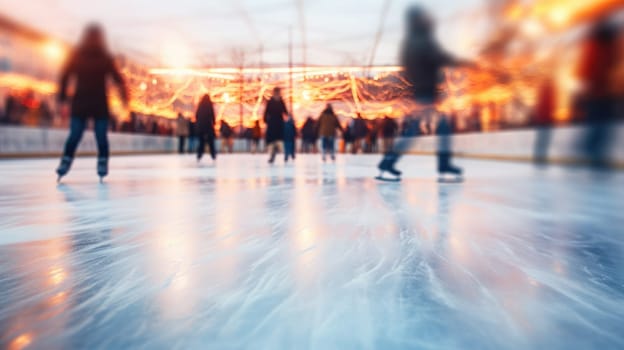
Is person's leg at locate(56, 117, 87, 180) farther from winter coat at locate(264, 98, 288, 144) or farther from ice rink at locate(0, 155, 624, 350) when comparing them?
winter coat at locate(264, 98, 288, 144)

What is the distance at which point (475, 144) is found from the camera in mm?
12156

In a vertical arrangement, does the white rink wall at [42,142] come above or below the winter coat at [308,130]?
below

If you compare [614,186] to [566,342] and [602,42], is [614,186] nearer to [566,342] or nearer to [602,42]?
[602,42]

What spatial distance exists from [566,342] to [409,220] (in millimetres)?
1442

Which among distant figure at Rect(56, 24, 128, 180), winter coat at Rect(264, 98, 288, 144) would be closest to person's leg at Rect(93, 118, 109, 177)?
distant figure at Rect(56, 24, 128, 180)

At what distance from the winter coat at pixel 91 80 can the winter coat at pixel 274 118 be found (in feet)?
15.0

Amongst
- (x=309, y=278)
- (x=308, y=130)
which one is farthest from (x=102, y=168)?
(x=308, y=130)

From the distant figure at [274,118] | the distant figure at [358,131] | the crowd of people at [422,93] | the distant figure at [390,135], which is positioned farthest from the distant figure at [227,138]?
the crowd of people at [422,93]

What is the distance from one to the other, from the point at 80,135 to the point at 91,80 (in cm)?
54

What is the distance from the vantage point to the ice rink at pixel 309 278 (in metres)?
0.85

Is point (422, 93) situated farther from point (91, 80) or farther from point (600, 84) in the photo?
point (600, 84)

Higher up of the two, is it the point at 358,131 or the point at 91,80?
the point at 91,80

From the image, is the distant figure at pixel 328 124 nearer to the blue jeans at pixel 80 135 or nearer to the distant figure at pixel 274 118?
the distant figure at pixel 274 118

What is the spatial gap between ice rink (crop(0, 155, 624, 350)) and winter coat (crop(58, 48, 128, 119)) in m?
2.12
